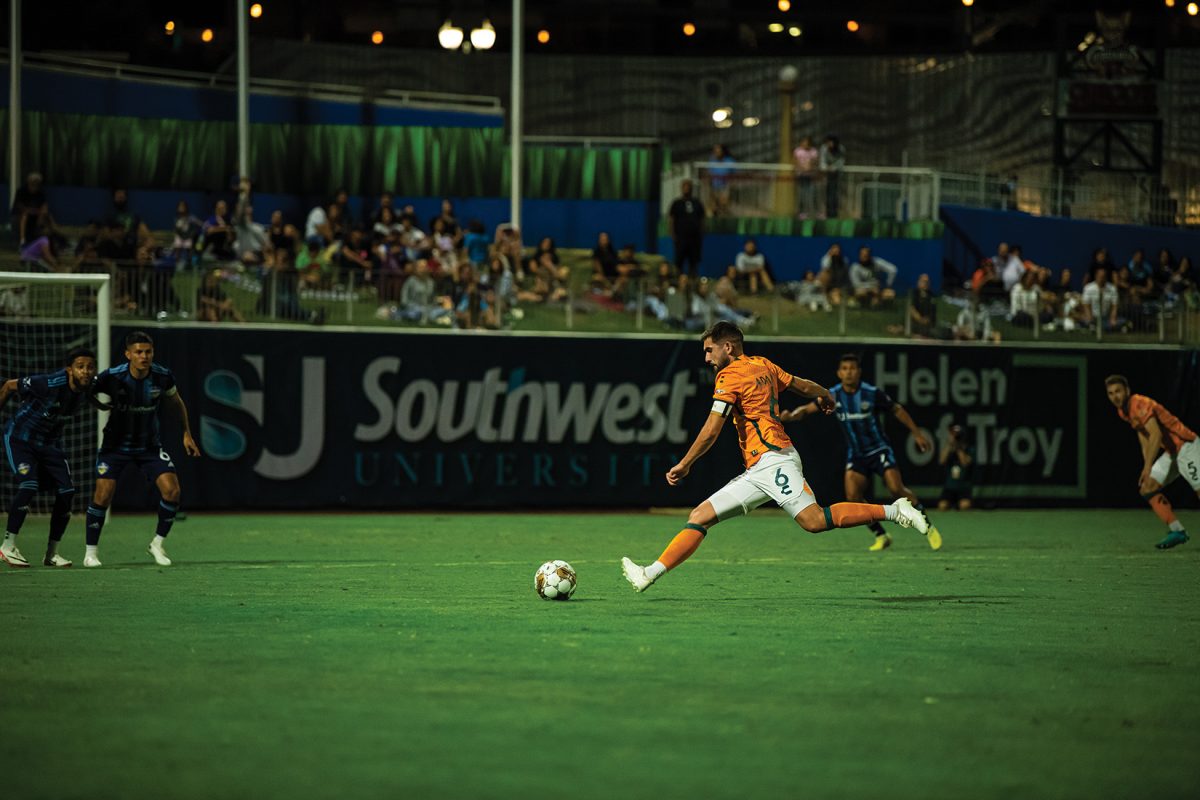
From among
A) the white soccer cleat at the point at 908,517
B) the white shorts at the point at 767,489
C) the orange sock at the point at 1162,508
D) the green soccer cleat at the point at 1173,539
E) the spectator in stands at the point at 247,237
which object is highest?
the spectator in stands at the point at 247,237

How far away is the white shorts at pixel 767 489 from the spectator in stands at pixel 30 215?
15.3m

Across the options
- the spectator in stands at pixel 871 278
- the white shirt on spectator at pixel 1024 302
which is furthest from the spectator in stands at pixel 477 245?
the white shirt on spectator at pixel 1024 302

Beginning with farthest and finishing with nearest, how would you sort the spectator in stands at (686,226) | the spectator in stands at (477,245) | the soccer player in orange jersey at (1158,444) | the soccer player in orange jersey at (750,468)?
the spectator in stands at (686,226)
the spectator in stands at (477,245)
the soccer player in orange jersey at (1158,444)
the soccer player in orange jersey at (750,468)

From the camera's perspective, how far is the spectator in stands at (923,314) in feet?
79.8

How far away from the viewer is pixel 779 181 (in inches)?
1282

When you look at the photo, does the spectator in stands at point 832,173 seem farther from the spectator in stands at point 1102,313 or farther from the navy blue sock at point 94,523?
the navy blue sock at point 94,523

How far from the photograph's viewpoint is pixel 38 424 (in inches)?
567

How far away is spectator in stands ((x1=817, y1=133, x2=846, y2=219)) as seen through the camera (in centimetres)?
3253

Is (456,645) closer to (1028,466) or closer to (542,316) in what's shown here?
(542,316)

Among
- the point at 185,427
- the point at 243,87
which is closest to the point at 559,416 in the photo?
the point at 185,427

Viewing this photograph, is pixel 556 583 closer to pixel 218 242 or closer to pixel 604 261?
pixel 218 242

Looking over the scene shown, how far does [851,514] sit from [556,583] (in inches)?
92.0

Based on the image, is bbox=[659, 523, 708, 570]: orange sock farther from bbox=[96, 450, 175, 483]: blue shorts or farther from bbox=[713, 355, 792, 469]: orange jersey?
bbox=[96, 450, 175, 483]: blue shorts

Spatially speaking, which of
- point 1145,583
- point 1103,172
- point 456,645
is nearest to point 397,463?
point 1145,583
